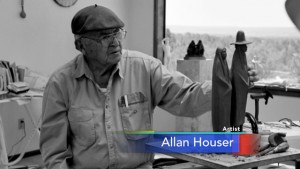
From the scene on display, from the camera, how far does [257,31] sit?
5.33 meters

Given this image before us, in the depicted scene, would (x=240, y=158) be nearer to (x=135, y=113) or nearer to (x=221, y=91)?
(x=221, y=91)

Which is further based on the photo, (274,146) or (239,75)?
(274,146)

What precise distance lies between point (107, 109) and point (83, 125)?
134 mm

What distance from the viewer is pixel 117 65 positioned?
2.23 metres

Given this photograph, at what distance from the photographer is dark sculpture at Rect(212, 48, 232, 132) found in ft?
6.43

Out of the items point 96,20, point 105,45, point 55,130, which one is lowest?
point 55,130

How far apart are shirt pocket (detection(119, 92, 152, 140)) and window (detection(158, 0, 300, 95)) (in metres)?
2.80

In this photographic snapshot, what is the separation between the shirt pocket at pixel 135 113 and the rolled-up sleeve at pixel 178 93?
9 cm

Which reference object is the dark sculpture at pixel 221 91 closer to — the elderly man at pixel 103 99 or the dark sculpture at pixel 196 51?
the elderly man at pixel 103 99

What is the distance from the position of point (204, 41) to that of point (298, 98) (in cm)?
149

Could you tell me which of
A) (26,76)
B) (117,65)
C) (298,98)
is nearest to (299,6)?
(117,65)

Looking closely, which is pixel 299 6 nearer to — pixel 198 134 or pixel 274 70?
pixel 198 134

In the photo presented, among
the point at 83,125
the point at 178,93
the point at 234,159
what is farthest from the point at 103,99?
the point at 234,159

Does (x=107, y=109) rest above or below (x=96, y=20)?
below
